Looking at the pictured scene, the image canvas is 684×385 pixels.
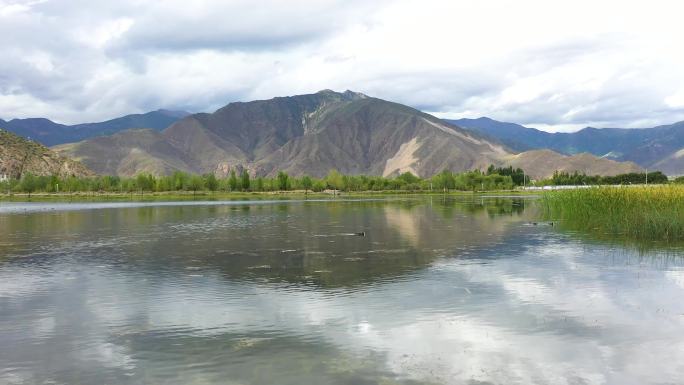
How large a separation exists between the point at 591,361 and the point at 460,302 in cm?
886

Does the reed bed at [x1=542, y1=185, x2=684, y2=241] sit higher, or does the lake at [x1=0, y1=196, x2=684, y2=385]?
the reed bed at [x1=542, y1=185, x2=684, y2=241]

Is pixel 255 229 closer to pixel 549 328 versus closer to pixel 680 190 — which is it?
pixel 680 190

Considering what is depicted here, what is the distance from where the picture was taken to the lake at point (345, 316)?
1770 cm

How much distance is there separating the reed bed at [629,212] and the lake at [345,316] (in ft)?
22.6

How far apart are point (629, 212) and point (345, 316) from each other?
42737 mm

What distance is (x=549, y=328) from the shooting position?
2234 centimetres

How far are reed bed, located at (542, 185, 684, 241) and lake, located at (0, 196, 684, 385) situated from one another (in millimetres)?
6884

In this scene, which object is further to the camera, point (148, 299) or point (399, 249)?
point (399, 249)

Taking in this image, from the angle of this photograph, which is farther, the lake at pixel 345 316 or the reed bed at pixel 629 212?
the reed bed at pixel 629 212

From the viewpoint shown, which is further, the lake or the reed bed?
the reed bed

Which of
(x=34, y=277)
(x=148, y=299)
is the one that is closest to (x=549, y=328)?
(x=148, y=299)

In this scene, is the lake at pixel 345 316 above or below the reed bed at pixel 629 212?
below

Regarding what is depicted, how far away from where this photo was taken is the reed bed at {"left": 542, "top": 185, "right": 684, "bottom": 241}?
166 feet

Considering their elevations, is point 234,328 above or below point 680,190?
below
